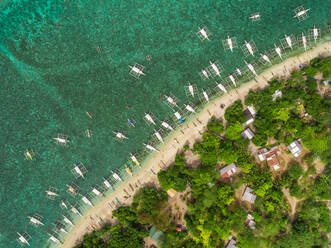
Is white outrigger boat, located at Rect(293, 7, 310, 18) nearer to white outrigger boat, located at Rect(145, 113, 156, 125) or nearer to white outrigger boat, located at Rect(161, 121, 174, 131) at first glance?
white outrigger boat, located at Rect(161, 121, 174, 131)

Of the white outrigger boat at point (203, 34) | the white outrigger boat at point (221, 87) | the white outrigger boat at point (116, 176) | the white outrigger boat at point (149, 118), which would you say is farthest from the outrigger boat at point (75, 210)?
the white outrigger boat at point (203, 34)

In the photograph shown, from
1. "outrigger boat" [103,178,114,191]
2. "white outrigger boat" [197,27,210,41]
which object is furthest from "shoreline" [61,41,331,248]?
"white outrigger boat" [197,27,210,41]

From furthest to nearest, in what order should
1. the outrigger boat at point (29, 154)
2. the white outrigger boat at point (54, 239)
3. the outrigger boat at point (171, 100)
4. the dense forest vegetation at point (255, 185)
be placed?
the white outrigger boat at point (54, 239)
the outrigger boat at point (29, 154)
the outrigger boat at point (171, 100)
the dense forest vegetation at point (255, 185)

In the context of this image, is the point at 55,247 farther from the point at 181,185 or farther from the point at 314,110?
the point at 314,110

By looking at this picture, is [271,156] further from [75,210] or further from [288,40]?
[75,210]

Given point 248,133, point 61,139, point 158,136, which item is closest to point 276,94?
point 248,133

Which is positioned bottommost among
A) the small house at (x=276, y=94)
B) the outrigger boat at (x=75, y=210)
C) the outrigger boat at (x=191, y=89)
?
the small house at (x=276, y=94)

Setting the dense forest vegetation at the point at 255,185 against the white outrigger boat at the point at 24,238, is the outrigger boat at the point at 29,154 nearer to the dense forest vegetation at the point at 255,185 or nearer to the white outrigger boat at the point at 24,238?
the white outrigger boat at the point at 24,238
